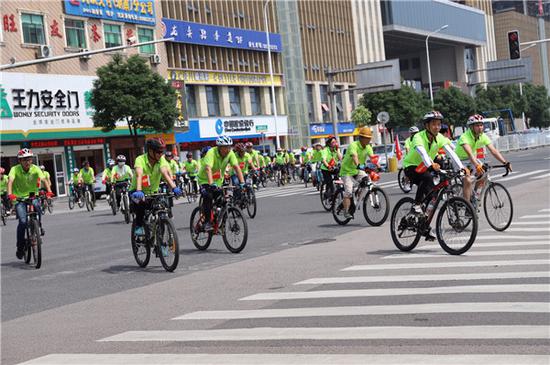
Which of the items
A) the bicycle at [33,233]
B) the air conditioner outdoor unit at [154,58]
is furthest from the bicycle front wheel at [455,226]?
the air conditioner outdoor unit at [154,58]

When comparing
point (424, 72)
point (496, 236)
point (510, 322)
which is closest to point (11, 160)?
point (496, 236)

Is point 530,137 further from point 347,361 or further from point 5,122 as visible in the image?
point 347,361

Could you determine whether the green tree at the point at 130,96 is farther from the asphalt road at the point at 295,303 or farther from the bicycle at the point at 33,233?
the bicycle at the point at 33,233

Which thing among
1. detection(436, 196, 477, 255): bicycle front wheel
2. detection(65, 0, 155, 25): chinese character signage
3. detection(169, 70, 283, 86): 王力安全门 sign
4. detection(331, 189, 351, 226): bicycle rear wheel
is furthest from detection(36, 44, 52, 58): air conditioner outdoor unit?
detection(436, 196, 477, 255): bicycle front wheel

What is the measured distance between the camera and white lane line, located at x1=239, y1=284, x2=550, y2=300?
315 inches

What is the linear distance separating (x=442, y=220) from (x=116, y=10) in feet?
153

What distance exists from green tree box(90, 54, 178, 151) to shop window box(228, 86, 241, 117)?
19.9 meters

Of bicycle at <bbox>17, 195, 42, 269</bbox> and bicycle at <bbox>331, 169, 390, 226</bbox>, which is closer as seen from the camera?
bicycle at <bbox>17, 195, 42, 269</bbox>

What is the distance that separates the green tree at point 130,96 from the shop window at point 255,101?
23.0 metres

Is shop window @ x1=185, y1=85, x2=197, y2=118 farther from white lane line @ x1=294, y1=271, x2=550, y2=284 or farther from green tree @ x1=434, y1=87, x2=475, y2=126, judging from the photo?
white lane line @ x1=294, y1=271, x2=550, y2=284

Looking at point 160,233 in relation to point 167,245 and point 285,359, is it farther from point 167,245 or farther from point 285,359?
point 285,359

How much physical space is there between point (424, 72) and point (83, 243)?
107 m

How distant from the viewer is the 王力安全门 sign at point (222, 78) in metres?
61.4

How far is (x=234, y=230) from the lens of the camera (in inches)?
520
